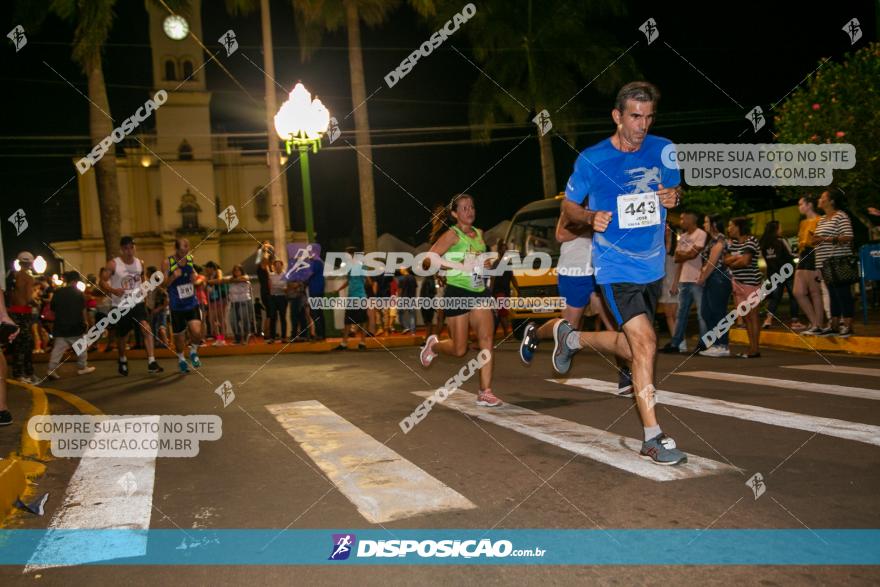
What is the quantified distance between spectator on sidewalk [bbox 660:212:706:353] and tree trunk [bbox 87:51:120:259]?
17.2m

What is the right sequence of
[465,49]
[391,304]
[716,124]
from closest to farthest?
1. [391,304]
2. [465,49]
3. [716,124]

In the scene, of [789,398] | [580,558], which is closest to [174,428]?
[580,558]

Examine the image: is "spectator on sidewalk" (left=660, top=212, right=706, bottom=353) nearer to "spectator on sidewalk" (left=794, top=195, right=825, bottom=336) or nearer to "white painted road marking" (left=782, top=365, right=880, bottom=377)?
"spectator on sidewalk" (left=794, top=195, right=825, bottom=336)

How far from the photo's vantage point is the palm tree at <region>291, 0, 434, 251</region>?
23688 millimetres

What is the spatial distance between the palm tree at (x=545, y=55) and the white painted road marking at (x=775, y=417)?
21.9m

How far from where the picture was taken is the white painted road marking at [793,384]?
709cm

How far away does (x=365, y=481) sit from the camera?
189 inches

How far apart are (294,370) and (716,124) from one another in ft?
102

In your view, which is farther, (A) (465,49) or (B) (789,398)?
(A) (465,49)

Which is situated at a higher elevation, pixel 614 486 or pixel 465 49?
pixel 465 49

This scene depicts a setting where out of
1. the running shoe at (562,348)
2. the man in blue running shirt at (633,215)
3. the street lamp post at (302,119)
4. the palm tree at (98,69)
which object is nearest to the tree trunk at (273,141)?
the street lamp post at (302,119)

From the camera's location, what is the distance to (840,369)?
8984 millimetres

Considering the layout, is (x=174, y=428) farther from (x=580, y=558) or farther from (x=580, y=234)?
(x=580, y=558)

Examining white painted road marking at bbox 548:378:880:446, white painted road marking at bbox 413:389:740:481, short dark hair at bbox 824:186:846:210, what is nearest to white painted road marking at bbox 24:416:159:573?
white painted road marking at bbox 413:389:740:481
